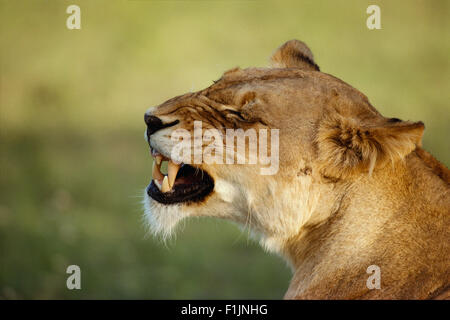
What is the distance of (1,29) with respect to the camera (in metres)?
10.5

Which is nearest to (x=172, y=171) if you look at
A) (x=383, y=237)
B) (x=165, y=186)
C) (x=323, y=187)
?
(x=165, y=186)

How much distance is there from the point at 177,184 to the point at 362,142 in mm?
877

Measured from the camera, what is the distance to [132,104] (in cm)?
998

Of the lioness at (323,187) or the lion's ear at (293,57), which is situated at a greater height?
the lion's ear at (293,57)

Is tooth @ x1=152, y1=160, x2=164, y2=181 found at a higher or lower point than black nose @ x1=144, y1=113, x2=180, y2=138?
lower

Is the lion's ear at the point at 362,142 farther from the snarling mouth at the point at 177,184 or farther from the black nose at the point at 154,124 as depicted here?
the black nose at the point at 154,124

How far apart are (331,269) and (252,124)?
2.25 ft

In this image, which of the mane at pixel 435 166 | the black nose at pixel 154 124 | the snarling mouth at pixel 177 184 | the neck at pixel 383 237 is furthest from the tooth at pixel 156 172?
the mane at pixel 435 166

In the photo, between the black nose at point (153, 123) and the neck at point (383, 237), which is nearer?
the neck at point (383, 237)

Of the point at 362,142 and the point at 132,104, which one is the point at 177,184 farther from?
the point at 132,104

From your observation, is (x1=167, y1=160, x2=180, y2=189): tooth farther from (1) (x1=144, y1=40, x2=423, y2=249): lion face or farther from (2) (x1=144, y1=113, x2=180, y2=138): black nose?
(2) (x1=144, y1=113, x2=180, y2=138): black nose

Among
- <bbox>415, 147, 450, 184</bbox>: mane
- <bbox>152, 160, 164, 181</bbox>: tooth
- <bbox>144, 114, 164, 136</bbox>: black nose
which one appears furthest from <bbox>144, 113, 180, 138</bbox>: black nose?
<bbox>415, 147, 450, 184</bbox>: mane

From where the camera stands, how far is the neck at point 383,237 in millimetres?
2883

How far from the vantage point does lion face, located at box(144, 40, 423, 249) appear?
301 centimetres
